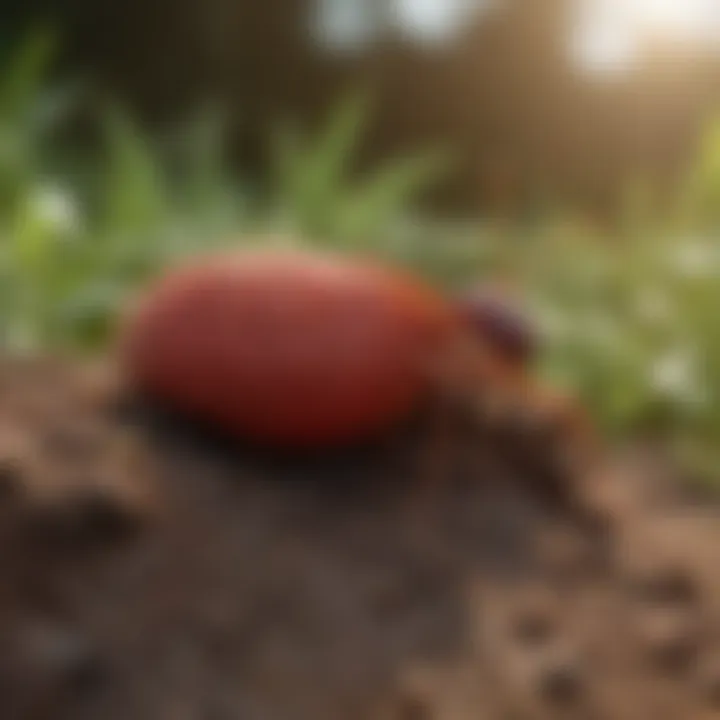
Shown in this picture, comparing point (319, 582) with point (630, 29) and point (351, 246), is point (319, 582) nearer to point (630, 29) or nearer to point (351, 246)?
→ point (351, 246)

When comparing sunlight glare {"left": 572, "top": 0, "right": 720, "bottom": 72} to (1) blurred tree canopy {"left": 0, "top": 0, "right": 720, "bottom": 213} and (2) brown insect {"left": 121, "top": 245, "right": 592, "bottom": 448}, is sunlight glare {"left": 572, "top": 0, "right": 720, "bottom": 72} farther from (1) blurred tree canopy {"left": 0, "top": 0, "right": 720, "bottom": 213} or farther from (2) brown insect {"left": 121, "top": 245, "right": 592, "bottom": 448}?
(2) brown insect {"left": 121, "top": 245, "right": 592, "bottom": 448}

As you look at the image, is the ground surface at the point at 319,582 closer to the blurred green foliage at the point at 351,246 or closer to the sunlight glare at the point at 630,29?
the blurred green foliage at the point at 351,246

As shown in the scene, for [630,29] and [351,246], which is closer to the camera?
[351,246]

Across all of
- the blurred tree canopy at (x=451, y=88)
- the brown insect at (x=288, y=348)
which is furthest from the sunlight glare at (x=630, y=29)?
the brown insect at (x=288, y=348)

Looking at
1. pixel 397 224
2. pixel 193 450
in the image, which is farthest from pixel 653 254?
pixel 193 450

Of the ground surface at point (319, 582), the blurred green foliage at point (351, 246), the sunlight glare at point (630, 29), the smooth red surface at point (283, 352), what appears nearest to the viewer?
the ground surface at point (319, 582)

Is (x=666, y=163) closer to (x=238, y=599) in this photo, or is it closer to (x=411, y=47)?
(x=411, y=47)

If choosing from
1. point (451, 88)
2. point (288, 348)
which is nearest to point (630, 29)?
point (451, 88)
